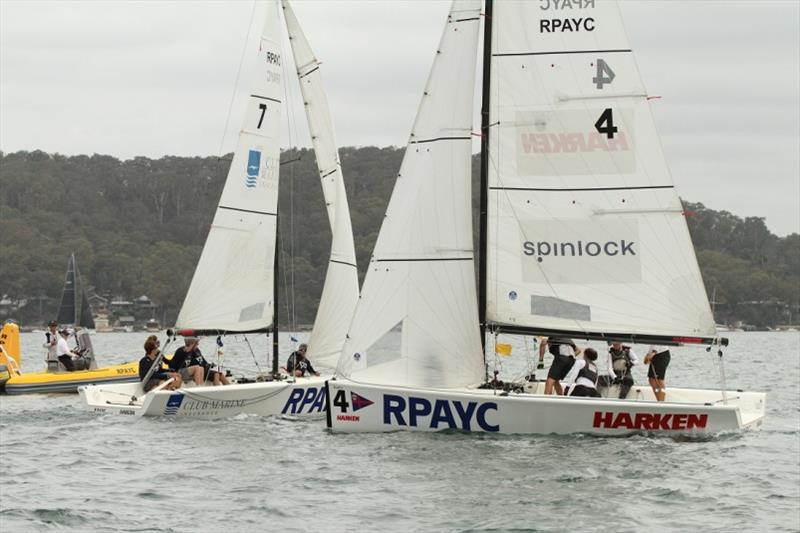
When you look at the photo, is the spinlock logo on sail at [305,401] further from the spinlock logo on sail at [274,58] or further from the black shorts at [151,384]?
the spinlock logo on sail at [274,58]

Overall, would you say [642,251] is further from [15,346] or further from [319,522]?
[15,346]

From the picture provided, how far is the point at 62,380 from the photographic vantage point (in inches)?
1201

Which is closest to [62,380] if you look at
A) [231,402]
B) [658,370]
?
[231,402]

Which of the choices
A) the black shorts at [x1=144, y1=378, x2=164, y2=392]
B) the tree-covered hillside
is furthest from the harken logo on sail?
the tree-covered hillside

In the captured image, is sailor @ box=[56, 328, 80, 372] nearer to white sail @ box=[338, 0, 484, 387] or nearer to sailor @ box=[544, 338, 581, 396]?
white sail @ box=[338, 0, 484, 387]

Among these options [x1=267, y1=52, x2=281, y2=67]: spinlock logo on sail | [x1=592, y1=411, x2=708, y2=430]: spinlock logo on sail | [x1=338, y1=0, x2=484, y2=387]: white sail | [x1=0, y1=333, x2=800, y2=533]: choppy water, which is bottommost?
[x1=0, y1=333, x2=800, y2=533]: choppy water

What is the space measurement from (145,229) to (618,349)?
5516 inches

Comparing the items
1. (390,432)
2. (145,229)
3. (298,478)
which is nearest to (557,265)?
(390,432)

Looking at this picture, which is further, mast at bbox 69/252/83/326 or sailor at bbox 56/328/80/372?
mast at bbox 69/252/83/326

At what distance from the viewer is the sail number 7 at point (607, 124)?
20.2 m

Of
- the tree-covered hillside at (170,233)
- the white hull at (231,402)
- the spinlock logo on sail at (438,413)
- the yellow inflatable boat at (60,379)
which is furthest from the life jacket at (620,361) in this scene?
the tree-covered hillside at (170,233)

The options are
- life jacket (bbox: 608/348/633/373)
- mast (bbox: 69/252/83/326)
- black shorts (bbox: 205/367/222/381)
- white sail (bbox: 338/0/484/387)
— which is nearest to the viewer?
white sail (bbox: 338/0/484/387)

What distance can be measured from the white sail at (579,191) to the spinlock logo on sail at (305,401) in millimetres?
4695

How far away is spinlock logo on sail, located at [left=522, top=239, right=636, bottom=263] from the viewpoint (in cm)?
2030
